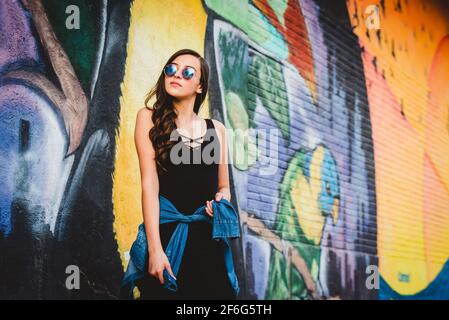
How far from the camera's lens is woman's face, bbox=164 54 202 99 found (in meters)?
4.54

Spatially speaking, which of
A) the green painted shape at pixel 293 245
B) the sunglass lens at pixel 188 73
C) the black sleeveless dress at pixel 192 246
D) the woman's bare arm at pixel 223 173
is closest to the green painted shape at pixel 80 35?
the sunglass lens at pixel 188 73

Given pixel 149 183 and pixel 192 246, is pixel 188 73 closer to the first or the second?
pixel 149 183

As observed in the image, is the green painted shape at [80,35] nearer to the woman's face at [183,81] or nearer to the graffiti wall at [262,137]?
the graffiti wall at [262,137]

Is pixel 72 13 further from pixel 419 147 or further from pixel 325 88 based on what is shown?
pixel 419 147

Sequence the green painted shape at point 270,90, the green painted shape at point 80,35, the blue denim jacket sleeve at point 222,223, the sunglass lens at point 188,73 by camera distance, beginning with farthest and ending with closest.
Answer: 1. the green painted shape at point 270,90
2. the sunglass lens at point 188,73
3. the green painted shape at point 80,35
4. the blue denim jacket sleeve at point 222,223

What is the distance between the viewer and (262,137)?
6680 mm

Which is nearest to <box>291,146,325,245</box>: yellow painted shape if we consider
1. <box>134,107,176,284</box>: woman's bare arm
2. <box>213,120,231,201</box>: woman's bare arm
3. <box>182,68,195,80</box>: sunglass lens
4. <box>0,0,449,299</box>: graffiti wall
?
<box>0,0,449,299</box>: graffiti wall

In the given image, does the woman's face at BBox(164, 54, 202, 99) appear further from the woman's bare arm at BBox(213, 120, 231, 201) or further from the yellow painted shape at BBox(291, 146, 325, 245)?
the yellow painted shape at BBox(291, 146, 325, 245)

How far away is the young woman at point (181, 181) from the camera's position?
424cm

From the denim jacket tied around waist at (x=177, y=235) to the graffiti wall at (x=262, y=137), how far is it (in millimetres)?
386

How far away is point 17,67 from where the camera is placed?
4195 mm

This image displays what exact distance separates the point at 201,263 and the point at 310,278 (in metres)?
3.25

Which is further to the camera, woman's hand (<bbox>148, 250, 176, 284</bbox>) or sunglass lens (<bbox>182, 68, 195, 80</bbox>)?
sunglass lens (<bbox>182, 68, 195, 80</bbox>)
